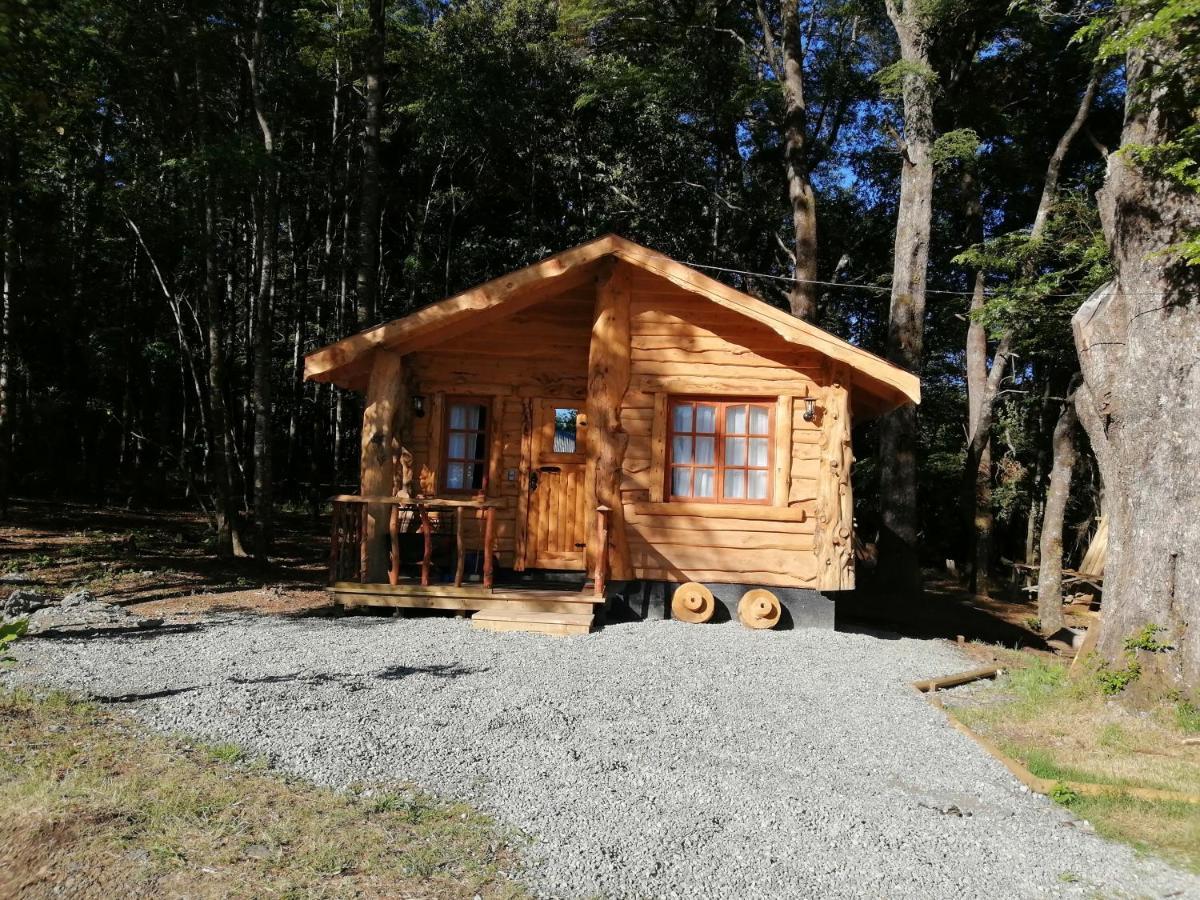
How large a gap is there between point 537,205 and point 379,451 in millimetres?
15573

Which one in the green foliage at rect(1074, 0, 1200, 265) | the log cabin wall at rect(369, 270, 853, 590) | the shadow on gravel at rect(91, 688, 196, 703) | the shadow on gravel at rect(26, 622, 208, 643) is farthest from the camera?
the log cabin wall at rect(369, 270, 853, 590)

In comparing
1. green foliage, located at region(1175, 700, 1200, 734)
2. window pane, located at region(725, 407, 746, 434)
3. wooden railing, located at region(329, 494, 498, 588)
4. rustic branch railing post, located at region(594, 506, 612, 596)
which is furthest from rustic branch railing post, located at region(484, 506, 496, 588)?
green foliage, located at region(1175, 700, 1200, 734)

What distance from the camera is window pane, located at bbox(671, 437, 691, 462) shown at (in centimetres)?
987

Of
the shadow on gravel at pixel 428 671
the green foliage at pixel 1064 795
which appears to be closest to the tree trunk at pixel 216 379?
the shadow on gravel at pixel 428 671

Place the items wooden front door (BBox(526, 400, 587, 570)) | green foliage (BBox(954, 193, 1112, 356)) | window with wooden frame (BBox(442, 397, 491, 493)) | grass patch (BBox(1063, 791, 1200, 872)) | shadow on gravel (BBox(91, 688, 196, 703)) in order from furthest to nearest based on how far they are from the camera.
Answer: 1. green foliage (BBox(954, 193, 1112, 356))
2. window with wooden frame (BBox(442, 397, 491, 493))
3. wooden front door (BBox(526, 400, 587, 570))
4. shadow on gravel (BBox(91, 688, 196, 703))
5. grass patch (BBox(1063, 791, 1200, 872))

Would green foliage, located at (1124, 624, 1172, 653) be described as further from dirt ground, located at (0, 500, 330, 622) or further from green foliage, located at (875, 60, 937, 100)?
green foliage, located at (875, 60, 937, 100)

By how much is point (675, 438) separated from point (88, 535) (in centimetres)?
1175

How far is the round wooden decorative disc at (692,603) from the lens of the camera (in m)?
9.38

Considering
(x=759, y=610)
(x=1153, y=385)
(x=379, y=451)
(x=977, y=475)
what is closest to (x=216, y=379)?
(x=379, y=451)

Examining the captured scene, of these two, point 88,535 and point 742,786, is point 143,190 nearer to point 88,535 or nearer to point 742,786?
point 88,535

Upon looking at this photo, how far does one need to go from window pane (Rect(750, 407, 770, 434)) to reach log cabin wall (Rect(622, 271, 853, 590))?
14 centimetres

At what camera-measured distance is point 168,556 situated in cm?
1391

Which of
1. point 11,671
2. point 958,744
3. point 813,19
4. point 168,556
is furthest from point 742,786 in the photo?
point 813,19

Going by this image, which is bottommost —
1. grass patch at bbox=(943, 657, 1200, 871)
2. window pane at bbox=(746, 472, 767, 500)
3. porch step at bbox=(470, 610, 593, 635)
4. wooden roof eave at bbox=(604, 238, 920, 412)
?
grass patch at bbox=(943, 657, 1200, 871)
